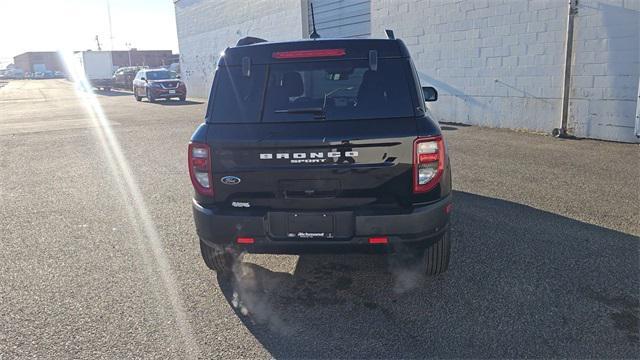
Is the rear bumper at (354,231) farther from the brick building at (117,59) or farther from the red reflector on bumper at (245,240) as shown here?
the brick building at (117,59)

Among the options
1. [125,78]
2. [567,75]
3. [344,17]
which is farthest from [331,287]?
[125,78]

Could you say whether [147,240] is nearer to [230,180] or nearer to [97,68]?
[230,180]

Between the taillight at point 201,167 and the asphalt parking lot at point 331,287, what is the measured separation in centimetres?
86

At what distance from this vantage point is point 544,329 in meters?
3.17

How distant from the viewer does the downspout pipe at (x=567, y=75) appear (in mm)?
9914

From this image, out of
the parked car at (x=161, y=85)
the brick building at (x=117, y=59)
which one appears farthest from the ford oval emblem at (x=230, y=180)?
the brick building at (x=117, y=59)

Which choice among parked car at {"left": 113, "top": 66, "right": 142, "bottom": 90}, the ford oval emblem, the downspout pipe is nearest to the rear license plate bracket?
the ford oval emblem

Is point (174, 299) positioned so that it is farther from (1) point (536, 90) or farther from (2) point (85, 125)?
(2) point (85, 125)

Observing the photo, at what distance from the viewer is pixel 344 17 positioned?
53.3 ft

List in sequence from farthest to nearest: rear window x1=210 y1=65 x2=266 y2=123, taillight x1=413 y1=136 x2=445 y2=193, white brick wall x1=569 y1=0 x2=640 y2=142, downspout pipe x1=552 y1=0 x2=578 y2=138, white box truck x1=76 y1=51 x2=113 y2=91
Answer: white box truck x1=76 y1=51 x2=113 y2=91 → downspout pipe x1=552 y1=0 x2=578 y2=138 → white brick wall x1=569 y1=0 x2=640 y2=142 → rear window x1=210 y1=65 x2=266 y2=123 → taillight x1=413 y1=136 x2=445 y2=193

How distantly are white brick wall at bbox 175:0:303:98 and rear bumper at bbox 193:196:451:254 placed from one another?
16646mm

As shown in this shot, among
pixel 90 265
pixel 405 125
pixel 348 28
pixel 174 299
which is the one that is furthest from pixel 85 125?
pixel 405 125

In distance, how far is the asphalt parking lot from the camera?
3.10 metres

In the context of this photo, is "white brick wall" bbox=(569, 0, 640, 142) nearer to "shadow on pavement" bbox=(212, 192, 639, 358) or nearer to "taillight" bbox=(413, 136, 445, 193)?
"shadow on pavement" bbox=(212, 192, 639, 358)
